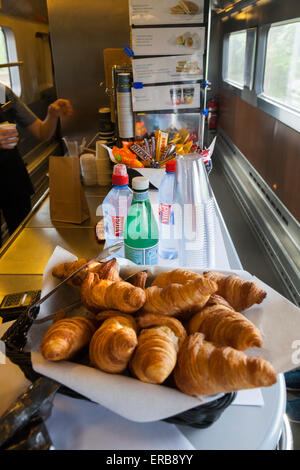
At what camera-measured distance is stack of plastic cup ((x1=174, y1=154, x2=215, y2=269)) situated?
103 centimetres

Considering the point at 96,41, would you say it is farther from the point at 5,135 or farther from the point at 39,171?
the point at 5,135

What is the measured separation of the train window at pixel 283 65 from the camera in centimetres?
263

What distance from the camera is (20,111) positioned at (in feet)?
8.04

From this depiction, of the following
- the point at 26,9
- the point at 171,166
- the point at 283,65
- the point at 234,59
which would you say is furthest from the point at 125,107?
the point at 234,59

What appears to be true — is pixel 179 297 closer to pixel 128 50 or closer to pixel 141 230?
pixel 141 230

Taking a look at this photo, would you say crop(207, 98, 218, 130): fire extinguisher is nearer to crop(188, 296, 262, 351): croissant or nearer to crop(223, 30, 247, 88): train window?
crop(223, 30, 247, 88): train window

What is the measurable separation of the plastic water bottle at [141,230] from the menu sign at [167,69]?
4.86 feet

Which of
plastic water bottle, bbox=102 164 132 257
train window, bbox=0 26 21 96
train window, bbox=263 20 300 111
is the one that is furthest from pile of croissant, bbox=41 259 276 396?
train window, bbox=0 26 21 96

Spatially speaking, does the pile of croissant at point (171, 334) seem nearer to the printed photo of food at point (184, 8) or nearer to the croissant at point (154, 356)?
the croissant at point (154, 356)

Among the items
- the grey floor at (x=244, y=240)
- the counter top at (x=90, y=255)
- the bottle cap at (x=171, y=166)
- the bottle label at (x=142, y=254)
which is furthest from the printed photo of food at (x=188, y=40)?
the bottle label at (x=142, y=254)

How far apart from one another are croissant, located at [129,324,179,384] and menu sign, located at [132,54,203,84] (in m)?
1.97

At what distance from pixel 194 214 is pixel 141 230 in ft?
0.52

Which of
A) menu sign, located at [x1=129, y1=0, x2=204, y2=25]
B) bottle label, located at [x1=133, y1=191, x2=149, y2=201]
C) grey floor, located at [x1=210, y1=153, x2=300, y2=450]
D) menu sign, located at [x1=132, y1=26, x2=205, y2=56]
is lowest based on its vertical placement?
grey floor, located at [x1=210, y1=153, x2=300, y2=450]
